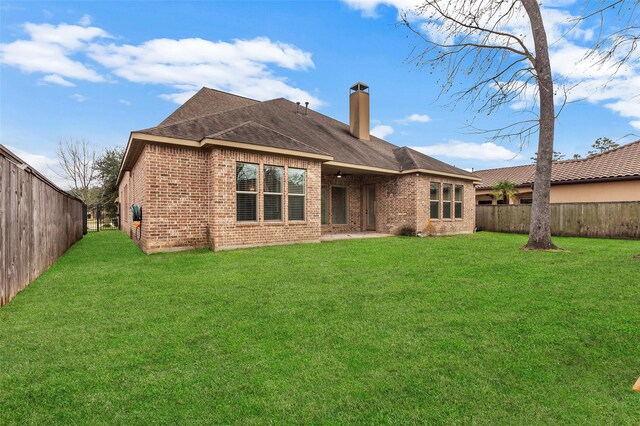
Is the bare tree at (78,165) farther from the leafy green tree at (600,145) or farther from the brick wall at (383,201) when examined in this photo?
the leafy green tree at (600,145)

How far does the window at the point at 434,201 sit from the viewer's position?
562 inches

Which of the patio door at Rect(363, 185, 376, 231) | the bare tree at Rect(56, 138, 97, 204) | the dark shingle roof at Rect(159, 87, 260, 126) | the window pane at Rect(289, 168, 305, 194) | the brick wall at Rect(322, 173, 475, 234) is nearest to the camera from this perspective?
the window pane at Rect(289, 168, 305, 194)

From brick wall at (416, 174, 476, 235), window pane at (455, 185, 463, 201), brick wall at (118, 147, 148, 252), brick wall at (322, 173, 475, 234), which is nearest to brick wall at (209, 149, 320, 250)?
brick wall at (118, 147, 148, 252)

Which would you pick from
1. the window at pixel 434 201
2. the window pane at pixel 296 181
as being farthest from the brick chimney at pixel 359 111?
the window pane at pixel 296 181

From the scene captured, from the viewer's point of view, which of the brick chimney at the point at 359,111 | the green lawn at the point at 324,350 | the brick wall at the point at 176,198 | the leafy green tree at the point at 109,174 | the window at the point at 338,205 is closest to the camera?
the green lawn at the point at 324,350

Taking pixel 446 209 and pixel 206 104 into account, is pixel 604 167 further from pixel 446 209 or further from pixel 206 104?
pixel 206 104

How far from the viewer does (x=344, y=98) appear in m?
18.4

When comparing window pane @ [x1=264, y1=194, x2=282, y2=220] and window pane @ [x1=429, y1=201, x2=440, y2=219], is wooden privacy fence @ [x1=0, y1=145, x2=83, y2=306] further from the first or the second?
window pane @ [x1=429, y1=201, x2=440, y2=219]

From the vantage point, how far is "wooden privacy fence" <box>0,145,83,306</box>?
4.12m

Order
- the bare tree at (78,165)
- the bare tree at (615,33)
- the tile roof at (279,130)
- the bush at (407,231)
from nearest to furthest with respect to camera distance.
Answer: the bare tree at (615,33)
the tile roof at (279,130)
the bush at (407,231)
the bare tree at (78,165)

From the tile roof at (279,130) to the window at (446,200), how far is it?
0.70 m

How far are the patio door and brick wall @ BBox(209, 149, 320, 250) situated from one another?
4.89m

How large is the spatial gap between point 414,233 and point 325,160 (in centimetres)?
521

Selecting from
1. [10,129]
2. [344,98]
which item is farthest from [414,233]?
[10,129]
